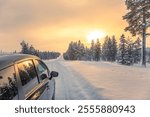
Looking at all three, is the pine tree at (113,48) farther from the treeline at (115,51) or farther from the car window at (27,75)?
the car window at (27,75)

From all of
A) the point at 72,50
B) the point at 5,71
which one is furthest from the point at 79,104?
the point at 72,50

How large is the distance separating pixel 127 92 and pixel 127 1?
3383cm

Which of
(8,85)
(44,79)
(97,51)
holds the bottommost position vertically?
(44,79)

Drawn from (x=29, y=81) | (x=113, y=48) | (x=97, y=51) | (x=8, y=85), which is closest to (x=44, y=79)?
(x=29, y=81)

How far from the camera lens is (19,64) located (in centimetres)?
473

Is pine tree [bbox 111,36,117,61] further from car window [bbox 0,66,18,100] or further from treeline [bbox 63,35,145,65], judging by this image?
car window [bbox 0,66,18,100]

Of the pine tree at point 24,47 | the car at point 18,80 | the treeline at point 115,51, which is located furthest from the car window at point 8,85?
the pine tree at point 24,47

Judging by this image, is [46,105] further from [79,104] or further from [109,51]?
[109,51]

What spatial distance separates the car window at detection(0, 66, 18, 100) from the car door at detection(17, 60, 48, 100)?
318mm

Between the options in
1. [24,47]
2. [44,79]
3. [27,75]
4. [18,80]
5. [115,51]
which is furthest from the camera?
[115,51]

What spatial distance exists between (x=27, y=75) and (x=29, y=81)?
109 millimetres

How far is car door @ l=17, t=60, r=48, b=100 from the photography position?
4.55m

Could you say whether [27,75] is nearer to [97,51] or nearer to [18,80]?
[18,80]

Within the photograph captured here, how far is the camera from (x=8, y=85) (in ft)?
13.1
